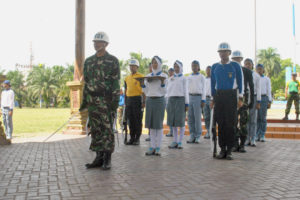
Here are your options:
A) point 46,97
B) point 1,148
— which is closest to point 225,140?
point 1,148

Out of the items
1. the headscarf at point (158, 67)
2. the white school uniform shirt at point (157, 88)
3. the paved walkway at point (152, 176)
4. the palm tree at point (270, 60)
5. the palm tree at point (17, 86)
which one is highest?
the palm tree at point (270, 60)

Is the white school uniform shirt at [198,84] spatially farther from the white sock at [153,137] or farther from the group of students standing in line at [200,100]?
the white sock at [153,137]

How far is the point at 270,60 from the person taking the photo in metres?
76.5

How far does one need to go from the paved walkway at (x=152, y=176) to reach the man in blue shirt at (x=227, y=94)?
573 mm

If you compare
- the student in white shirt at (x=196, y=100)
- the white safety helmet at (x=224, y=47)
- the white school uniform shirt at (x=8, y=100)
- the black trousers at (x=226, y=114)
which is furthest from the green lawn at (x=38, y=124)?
the white safety helmet at (x=224, y=47)

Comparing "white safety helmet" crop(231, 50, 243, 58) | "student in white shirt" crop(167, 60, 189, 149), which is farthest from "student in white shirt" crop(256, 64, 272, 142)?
"student in white shirt" crop(167, 60, 189, 149)

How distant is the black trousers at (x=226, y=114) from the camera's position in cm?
634

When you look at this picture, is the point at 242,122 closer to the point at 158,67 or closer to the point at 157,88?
the point at 157,88

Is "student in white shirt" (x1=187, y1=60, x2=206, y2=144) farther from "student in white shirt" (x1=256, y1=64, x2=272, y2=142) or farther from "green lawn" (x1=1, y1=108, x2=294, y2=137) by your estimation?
"green lawn" (x1=1, y1=108, x2=294, y2=137)

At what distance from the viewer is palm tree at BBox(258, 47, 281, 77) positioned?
7612 centimetres

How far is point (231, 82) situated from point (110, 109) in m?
2.48

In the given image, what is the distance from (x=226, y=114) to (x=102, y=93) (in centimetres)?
254

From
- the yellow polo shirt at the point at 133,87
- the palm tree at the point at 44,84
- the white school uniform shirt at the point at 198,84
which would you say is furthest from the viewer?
the palm tree at the point at 44,84

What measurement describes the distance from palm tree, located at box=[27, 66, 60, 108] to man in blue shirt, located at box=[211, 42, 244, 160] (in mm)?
64562
